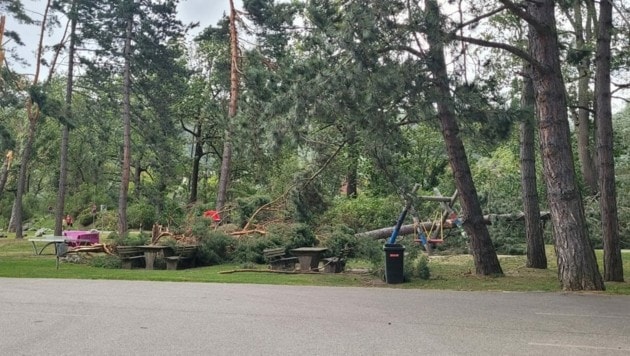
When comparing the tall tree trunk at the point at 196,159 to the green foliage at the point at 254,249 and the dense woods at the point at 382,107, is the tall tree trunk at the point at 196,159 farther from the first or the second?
the green foliage at the point at 254,249

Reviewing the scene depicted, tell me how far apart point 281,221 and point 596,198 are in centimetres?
1186

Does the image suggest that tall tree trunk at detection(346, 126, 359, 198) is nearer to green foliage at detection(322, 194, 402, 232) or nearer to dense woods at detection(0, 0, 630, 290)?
dense woods at detection(0, 0, 630, 290)

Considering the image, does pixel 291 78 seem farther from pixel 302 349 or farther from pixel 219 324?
pixel 302 349

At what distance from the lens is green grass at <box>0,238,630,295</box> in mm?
11961

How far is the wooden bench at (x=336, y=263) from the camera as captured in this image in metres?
14.9

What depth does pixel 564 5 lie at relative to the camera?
11.8 meters

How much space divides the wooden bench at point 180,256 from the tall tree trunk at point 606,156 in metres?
10.9

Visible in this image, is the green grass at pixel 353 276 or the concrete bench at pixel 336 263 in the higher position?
the concrete bench at pixel 336 263

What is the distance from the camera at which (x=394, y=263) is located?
12477 mm

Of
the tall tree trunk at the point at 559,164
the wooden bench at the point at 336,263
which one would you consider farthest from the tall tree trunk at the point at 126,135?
the tall tree trunk at the point at 559,164

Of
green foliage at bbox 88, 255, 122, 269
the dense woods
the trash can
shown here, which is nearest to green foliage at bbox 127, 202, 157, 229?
the dense woods

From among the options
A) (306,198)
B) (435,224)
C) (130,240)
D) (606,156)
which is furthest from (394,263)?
(130,240)

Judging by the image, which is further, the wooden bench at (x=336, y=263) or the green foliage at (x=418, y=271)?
the wooden bench at (x=336, y=263)

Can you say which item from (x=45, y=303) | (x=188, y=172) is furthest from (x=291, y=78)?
(x=188, y=172)
